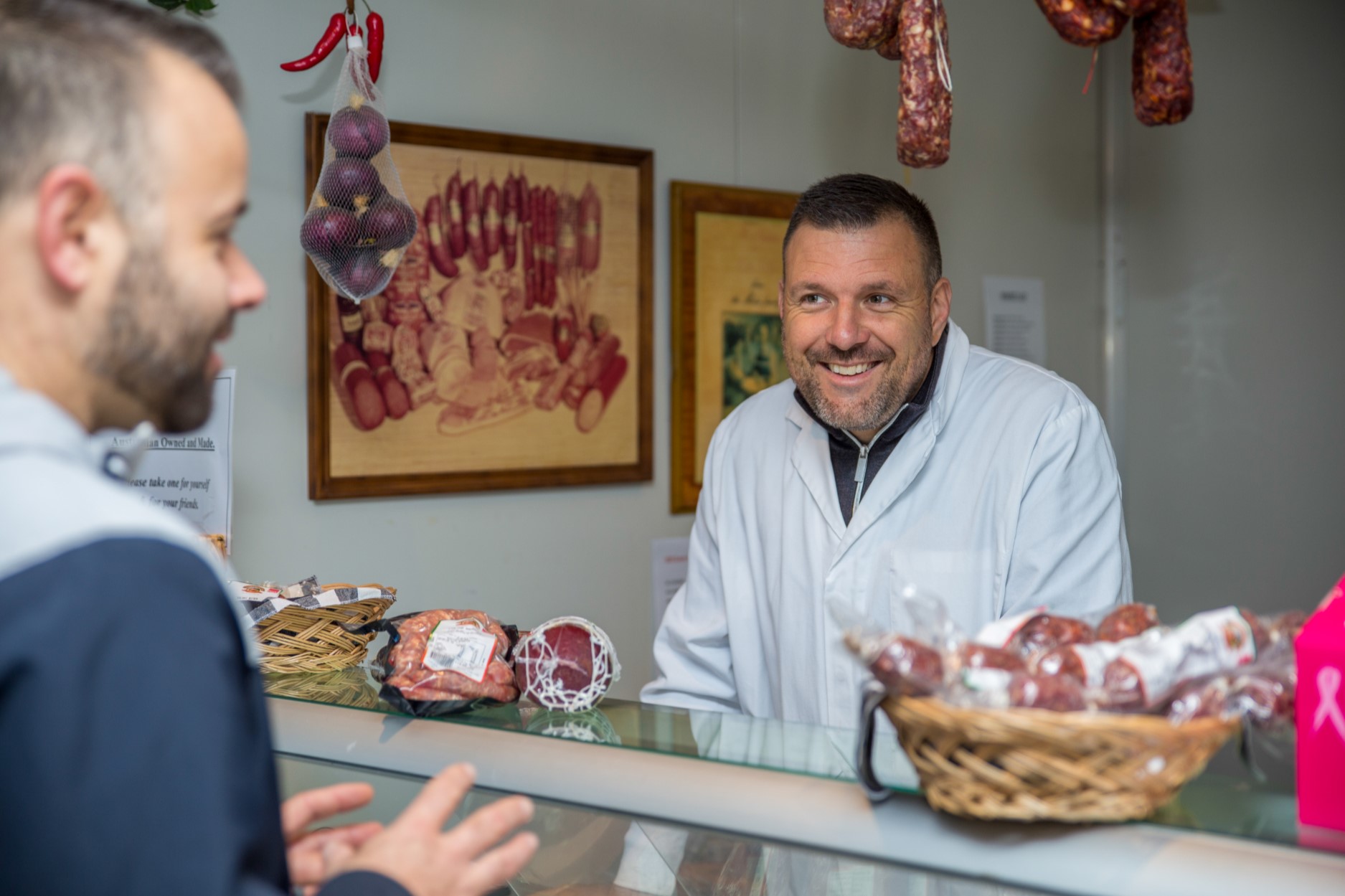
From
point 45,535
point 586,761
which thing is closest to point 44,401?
point 45,535

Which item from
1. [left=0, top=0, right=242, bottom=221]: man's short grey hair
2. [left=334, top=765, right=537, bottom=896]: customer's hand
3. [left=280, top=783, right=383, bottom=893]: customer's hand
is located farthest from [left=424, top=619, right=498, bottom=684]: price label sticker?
[left=0, top=0, right=242, bottom=221]: man's short grey hair

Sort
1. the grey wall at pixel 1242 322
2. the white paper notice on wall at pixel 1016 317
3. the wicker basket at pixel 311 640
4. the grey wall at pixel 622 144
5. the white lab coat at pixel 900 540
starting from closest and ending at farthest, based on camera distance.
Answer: the wicker basket at pixel 311 640
the white lab coat at pixel 900 540
the grey wall at pixel 622 144
the grey wall at pixel 1242 322
the white paper notice on wall at pixel 1016 317

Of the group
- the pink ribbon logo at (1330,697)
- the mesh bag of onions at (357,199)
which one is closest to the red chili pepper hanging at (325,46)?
the mesh bag of onions at (357,199)

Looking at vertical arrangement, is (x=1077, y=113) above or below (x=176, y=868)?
above

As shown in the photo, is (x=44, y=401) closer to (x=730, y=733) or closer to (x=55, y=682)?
(x=55, y=682)

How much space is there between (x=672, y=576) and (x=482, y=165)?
123 cm

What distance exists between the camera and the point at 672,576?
346 centimetres

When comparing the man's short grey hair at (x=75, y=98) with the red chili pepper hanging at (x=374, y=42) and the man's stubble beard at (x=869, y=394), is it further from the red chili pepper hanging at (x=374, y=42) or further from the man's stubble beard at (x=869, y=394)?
the red chili pepper hanging at (x=374, y=42)

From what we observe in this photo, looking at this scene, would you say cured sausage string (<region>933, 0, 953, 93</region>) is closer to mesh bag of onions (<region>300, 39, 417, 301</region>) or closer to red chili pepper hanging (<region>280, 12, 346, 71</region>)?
mesh bag of onions (<region>300, 39, 417, 301</region>)

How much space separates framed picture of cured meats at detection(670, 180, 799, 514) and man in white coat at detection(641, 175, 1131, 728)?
97cm

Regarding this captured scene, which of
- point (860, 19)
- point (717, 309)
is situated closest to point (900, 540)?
point (860, 19)

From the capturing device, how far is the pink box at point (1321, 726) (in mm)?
1087

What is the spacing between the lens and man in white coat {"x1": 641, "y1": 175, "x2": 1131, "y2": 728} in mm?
2227

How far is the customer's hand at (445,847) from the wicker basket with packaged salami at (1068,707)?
331 millimetres
